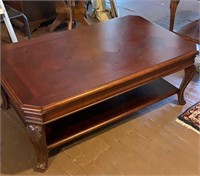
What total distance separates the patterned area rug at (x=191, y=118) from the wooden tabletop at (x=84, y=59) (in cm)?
40

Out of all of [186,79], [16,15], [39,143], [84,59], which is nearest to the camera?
[39,143]

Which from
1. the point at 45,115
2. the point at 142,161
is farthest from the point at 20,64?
the point at 142,161

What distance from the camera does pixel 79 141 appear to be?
1495 mm

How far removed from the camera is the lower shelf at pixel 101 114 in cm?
134

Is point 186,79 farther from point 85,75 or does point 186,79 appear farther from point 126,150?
point 85,75

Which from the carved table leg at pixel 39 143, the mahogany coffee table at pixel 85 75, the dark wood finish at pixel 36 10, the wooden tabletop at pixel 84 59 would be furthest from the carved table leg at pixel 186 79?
the dark wood finish at pixel 36 10

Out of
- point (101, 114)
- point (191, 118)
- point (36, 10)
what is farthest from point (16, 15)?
point (191, 118)

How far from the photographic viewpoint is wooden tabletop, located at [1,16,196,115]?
47.0 inches

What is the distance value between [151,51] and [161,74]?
14 centimetres

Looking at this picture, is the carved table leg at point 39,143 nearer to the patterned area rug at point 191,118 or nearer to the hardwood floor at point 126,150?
the hardwood floor at point 126,150

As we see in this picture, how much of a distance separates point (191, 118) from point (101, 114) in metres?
0.57

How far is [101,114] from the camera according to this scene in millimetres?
1463

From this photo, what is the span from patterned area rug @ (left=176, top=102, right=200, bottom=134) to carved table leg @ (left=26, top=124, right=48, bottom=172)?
82cm

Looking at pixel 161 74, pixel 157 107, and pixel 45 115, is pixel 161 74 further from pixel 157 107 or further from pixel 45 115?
pixel 45 115
